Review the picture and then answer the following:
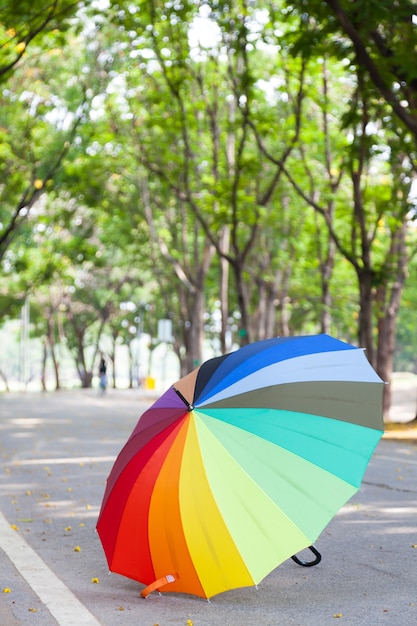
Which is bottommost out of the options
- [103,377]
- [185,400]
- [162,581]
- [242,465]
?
[162,581]

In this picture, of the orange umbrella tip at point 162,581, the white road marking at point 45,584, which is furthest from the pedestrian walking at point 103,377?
the orange umbrella tip at point 162,581

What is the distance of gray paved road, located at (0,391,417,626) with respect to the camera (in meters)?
5.28

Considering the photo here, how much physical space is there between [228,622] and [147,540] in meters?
0.64

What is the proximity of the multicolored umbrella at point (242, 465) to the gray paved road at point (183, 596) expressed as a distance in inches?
11.0

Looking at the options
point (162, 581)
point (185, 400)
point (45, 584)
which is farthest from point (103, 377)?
point (162, 581)

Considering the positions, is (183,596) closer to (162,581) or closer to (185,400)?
(162,581)

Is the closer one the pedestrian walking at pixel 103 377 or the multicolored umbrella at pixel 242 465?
the multicolored umbrella at pixel 242 465

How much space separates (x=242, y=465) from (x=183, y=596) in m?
1.02

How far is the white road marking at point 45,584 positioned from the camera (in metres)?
5.26

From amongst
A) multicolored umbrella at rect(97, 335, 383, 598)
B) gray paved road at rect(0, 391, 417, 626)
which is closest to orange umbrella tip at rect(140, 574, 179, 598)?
multicolored umbrella at rect(97, 335, 383, 598)

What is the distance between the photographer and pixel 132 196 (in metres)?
32.9

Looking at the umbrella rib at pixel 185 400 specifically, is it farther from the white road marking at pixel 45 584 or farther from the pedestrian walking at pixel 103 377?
the pedestrian walking at pixel 103 377

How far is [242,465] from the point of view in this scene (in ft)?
17.5

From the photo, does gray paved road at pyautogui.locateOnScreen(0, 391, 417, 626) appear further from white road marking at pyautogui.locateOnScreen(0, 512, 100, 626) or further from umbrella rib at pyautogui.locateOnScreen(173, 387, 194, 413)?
umbrella rib at pyautogui.locateOnScreen(173, 387, 194, 413)
